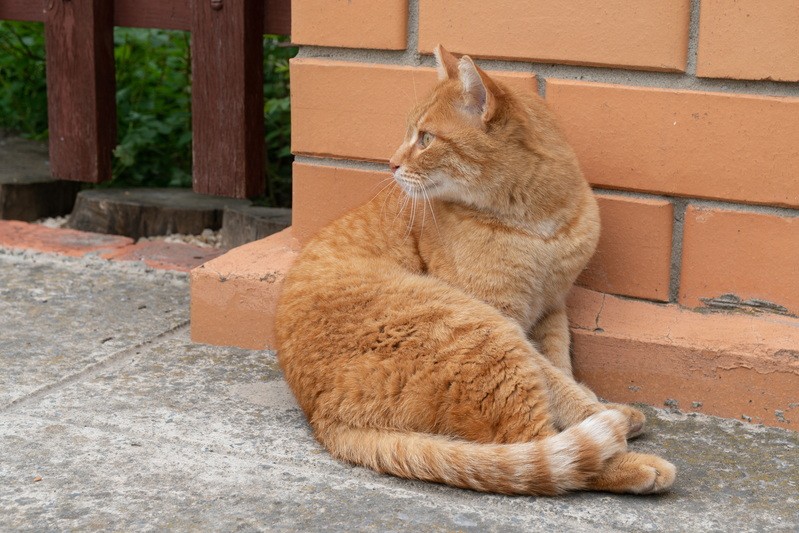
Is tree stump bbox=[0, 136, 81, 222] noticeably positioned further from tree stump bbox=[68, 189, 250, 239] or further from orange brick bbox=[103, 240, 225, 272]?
orange brick bbox=[103, 240, 225, 272]

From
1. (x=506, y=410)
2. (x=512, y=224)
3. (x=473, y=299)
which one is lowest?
(x=506, y=410)

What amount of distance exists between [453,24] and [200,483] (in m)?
1.67

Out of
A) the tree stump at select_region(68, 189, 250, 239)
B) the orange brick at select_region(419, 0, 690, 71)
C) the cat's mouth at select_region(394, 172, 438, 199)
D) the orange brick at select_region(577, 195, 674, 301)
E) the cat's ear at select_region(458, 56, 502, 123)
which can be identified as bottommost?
the tree stump at select_region(68, 189, 250, 239)

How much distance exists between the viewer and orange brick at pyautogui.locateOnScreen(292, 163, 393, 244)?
358 centimetres

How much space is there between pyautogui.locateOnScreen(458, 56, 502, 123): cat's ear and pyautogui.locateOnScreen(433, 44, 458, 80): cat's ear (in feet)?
0.48

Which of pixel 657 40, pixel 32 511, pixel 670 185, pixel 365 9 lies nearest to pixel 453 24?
pixel 365 9

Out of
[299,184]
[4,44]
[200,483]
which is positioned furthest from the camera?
[4,44]

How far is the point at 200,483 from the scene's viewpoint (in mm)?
2637

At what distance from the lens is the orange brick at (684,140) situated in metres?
3.00

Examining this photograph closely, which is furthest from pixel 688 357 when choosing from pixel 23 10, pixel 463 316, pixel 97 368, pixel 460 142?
pixel 23 10

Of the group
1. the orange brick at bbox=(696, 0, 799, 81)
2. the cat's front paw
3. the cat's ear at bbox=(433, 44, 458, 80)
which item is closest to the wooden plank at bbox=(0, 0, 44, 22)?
the cat's ear at bbox=(433, 44, 458, 80)

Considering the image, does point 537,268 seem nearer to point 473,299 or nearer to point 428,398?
point 473,299

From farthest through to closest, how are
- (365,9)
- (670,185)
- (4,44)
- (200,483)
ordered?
(4,44) → (365,9) → (670,185) → (200,483)

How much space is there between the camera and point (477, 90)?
9.80 feet
